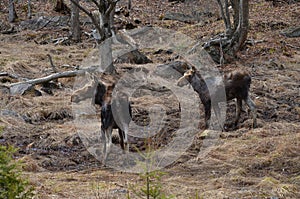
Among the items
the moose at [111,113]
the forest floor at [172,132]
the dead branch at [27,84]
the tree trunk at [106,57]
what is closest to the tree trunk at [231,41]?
the forest floor at [172,132]

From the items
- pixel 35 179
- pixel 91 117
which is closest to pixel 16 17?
pixel 91 117

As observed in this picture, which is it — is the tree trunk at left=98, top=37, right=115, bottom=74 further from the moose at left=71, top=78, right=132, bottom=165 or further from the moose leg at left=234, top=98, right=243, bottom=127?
the moose at left=71, top=78, right=132, bottom=165

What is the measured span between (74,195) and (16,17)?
2293 cm

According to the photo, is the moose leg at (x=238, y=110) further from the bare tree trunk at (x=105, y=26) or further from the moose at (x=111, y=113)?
the bare tree trunk at (x=105, y=26)

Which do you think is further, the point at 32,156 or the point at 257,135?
the point at 257,135

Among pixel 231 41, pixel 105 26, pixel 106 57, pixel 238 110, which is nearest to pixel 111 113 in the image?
pixel 238 110

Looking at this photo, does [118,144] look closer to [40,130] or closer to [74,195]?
[40,130]

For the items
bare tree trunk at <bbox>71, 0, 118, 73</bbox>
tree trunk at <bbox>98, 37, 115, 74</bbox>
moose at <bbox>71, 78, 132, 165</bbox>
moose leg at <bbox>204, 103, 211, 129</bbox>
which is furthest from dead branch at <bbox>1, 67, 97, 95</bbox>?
moose leg at <bbox>204, 103, 211, 129</bbox>

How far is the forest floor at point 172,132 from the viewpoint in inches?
265

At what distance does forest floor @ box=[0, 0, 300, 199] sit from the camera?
672 cm

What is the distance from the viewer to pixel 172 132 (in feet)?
33.5

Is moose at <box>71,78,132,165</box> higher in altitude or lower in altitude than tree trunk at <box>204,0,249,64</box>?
higher

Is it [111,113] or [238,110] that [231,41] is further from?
[111,113]

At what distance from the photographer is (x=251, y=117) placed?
11.0 meters
